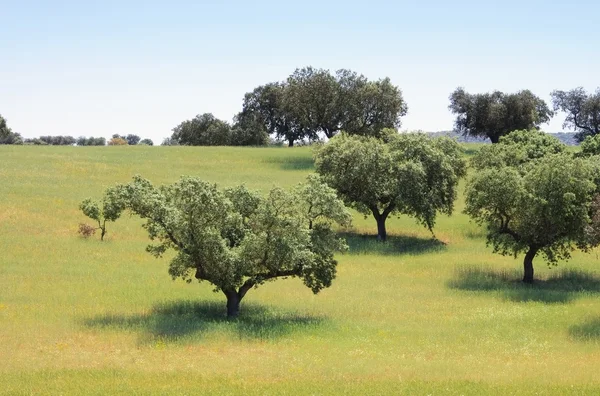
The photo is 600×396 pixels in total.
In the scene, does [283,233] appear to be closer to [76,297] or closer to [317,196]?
[317,196]

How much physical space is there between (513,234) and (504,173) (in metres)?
3.80

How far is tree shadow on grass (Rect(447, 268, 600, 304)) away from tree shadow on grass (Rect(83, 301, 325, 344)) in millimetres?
12997

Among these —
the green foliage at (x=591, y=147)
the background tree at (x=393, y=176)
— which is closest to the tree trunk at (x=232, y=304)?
the background tree at (x=393, y=176)

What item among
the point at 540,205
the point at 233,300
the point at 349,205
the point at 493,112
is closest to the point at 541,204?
the point at 540,205

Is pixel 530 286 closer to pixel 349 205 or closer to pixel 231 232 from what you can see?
pixel 349 205

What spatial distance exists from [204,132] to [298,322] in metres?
118

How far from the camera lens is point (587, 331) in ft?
94.6

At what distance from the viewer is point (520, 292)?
125 feet

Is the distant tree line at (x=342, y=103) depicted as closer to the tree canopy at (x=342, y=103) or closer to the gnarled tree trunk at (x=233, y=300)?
the tree canopy at (x=342, y=103)

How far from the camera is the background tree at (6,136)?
129 m

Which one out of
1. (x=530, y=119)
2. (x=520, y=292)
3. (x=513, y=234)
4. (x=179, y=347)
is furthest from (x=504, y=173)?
(x=530, y=119)

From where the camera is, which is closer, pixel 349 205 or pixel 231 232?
pixel 231 232

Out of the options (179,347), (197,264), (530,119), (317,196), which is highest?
(530,119)

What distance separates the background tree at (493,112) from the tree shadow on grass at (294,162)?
26536mm
